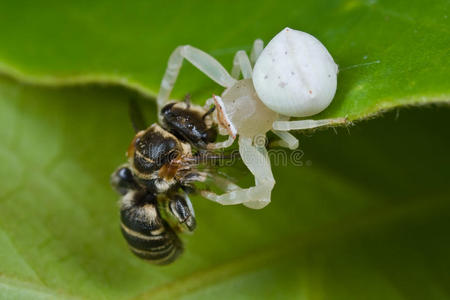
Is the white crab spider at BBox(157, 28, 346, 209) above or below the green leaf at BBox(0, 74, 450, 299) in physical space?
above

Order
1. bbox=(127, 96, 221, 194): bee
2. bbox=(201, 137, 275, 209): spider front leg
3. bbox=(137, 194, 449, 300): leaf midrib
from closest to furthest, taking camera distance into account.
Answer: bbox=(127, 96, 221, 194): bee → bbox=(201, 137, 275, 209): spider front leg → bbox=(137, 194, 449, 300): leaf midrib

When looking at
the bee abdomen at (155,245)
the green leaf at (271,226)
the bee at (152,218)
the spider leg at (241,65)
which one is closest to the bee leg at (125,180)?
the bee at (152,218)

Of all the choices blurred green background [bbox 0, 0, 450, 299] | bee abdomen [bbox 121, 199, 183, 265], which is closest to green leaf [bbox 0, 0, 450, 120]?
blurred green background [bbox 0, 0, 450, 299]

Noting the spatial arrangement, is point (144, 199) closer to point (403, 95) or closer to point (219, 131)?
point (219, 131)

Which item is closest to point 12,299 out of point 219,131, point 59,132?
point 59,132

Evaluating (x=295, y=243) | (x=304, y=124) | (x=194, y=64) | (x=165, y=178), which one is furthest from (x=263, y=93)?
(x=295, y=243)

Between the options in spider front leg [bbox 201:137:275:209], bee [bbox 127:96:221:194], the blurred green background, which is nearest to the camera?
bee [bbox 127:96:221:194]

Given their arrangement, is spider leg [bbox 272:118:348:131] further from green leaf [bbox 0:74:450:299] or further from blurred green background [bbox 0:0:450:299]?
green leaf [bbox 0:74:450:299]

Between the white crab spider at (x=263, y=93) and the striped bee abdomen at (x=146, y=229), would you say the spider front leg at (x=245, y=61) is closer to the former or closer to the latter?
the white crab spider at (x=263, y=93)
